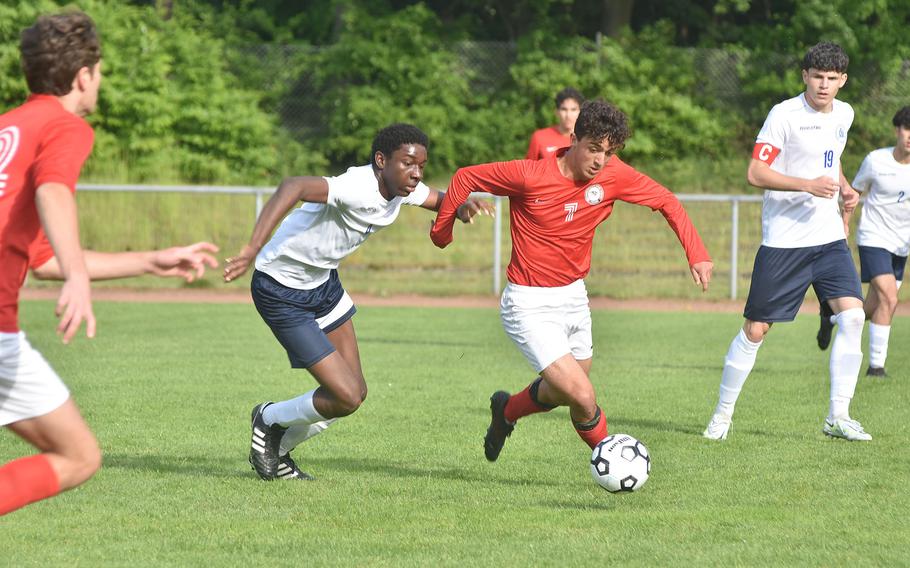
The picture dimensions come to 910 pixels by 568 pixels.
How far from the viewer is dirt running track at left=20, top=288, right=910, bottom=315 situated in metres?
18.3

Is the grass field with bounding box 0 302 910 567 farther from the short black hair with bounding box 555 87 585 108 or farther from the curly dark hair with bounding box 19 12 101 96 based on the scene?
the short black hair with bounding box 555 87 585 108

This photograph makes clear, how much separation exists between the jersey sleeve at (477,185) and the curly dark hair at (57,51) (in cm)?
251

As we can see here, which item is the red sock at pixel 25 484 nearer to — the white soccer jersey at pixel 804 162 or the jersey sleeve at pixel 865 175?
the white soccer jersey at pixel 804 162

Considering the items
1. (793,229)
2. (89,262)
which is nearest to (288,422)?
(89,262)

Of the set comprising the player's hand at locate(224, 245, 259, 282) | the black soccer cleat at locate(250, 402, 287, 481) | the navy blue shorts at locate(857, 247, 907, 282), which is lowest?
the navy blue shorts at locate(857, 247, 907, 282)

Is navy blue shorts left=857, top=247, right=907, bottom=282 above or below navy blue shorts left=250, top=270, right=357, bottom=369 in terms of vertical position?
below

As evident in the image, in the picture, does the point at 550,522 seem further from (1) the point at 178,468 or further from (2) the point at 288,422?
(1) the point at 178,468

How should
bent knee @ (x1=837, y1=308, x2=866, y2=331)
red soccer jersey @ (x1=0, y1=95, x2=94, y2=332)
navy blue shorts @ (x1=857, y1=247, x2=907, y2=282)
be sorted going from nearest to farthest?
red soccer jersey @ (x1=0, y1=95, x2=94, y2=332)
bent knee @ (x1=837, y1=308, x2=866, y2=331)
navy blue shorts @ (x1=857, y1=247, x2=907, y2=282)

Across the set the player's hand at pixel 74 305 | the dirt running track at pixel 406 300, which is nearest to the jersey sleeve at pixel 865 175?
the dirt running track at pixel 406 300

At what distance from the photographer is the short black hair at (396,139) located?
640 centimetres

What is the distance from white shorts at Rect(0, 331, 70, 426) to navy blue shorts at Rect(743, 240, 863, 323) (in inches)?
187

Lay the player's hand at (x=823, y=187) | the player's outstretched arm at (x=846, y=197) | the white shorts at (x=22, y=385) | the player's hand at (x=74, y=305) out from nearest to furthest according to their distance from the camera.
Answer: the player's hand at (x=74, y=305), the white shorts at (x=22, y=385), the player's hand at (x=823, y=187), the player's outstretched arm at (x=846, y=197)

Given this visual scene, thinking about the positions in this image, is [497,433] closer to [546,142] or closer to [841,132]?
[841,132]

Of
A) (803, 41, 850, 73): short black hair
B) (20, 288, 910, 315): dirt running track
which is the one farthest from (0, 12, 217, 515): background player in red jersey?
(20, 288, 910, 315): dirt running track
